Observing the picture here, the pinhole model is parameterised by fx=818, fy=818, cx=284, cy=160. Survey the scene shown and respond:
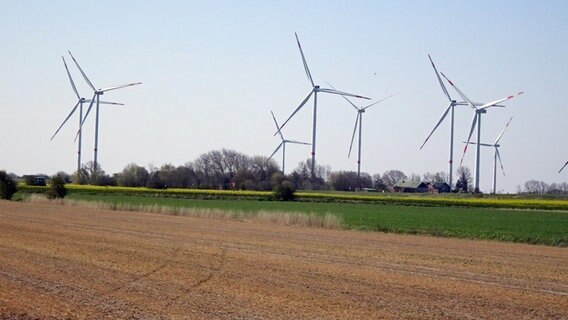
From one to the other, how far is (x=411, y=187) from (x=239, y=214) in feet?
411

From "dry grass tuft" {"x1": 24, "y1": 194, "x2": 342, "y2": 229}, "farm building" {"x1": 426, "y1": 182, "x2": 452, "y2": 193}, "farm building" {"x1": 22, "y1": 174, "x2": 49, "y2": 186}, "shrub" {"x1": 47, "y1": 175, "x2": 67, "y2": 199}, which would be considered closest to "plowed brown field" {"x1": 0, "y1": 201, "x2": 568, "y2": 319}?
"dry grass tuft" {"x1": 24, "y1": 194, "x2": 342, "y2": 229}

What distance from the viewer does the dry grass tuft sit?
1839 inches

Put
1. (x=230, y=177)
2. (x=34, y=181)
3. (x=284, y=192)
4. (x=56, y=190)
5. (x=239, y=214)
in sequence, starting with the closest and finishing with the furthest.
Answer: (x=239, y=214) → (x=56, y=190) → (x=284, y=192) → (x=34, y=181) → (x=230, y=177)

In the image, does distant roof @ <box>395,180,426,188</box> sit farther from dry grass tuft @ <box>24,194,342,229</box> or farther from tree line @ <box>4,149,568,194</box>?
dry grass tuft @ <box>24,194,342,229</box>

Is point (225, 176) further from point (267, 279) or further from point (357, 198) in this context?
point (267, 279)

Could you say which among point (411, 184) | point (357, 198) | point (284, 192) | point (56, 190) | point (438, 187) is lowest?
point (56, 190)

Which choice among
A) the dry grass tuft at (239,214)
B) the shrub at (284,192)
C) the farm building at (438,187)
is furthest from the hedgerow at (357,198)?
the farm building at (438,187)

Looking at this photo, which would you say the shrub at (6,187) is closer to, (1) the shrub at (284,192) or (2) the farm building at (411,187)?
(1) the shrub at (284,192)

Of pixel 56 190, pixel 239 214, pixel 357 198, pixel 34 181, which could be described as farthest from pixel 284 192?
pixel 34 181

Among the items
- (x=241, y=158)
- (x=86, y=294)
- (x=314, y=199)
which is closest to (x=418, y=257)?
(x=86, y=294)

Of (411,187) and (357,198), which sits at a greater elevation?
(411,187)

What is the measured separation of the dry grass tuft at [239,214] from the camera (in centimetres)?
4672

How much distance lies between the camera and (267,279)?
61.7ft

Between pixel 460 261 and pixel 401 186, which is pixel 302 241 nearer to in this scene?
pixel 460 261
